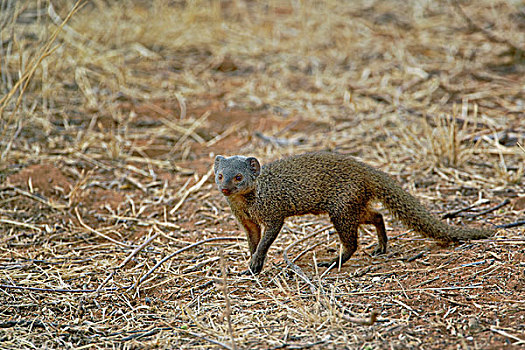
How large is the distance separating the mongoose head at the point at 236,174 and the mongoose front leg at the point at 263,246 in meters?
0.31

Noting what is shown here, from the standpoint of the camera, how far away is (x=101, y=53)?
8547 mm

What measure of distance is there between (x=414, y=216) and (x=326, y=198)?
64 cm

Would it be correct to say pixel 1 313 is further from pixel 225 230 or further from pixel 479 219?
pixel 479 219

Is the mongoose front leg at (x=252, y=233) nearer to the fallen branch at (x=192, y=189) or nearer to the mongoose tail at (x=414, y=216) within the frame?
the mongoose tail at (x=414, y=216)

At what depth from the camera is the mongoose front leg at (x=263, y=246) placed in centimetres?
426

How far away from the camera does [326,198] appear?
427 cm

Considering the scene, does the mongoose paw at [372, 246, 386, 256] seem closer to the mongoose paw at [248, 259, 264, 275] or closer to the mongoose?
the mongoose

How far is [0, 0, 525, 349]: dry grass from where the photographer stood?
3547 millimetres

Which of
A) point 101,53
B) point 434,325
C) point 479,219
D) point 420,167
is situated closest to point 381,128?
point 420,167

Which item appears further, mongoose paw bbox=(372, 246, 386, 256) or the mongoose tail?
mongoose paw bbox=(372, 246, 386, 256)

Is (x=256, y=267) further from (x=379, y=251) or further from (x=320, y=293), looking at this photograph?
(x=379, y=251)

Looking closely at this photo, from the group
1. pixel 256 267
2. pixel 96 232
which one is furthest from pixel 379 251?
pixel 96 232

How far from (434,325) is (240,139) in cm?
404

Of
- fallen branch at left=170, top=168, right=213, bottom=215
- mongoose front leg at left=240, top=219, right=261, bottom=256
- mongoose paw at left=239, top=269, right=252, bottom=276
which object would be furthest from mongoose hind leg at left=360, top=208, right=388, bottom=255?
fallen branch at left=170, top=168, right=213, bottom=215
